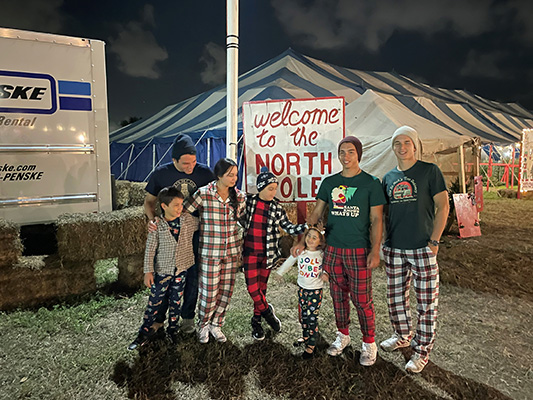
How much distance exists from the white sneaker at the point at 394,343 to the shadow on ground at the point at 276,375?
62 millimetres

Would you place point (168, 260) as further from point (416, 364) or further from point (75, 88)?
point (75, 88)

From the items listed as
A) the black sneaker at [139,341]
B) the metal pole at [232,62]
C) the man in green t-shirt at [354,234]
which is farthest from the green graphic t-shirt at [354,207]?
the black sneaker at [139,341]

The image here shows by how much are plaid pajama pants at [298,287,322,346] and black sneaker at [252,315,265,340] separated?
1.42 ft

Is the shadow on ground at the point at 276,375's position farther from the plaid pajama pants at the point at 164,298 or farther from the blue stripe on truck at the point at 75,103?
the blue stripe on truck at the point at 75,103

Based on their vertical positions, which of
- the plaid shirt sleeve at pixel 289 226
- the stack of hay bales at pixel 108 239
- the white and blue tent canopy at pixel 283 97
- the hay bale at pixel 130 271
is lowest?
the hay bale at pixel 130 271

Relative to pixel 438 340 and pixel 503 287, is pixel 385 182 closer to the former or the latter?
pixel 438 340

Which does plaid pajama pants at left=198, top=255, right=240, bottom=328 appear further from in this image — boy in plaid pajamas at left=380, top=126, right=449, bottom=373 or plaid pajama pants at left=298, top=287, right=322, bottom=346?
boy in plaid pajamas at left=380, top=126, right=449, bottom=373

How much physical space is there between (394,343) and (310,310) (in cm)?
77

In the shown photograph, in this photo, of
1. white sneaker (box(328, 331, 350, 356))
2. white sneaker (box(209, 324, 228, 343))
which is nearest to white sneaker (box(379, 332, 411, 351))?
white sneaker (box(328, 331, 350, 356))

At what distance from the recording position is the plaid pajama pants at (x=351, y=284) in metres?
2.51

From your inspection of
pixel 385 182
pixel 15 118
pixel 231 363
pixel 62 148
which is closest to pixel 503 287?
pixel 385 182

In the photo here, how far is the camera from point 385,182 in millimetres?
2641

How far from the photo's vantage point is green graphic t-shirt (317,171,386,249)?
8.11 ft

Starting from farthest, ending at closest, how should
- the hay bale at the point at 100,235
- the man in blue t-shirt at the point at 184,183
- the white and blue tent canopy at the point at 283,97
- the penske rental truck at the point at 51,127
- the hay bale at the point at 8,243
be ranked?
the white and blue tent canopy at the point at 283,97, the penske rental truck at the point at 51,127, the hay bale at the point at 100,235, the hay bale at the point at 8,243, the man in blue t-shirt at the point at 184,183
